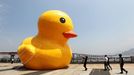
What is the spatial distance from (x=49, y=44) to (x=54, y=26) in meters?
1.85

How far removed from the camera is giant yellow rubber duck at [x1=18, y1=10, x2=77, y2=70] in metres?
22.0

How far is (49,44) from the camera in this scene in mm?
22750

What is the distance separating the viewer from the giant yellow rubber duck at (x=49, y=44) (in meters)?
22.0

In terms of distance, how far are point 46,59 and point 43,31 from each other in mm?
3124

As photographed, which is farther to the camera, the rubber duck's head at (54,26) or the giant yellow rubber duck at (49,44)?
the rubber duck's head at (54,26)

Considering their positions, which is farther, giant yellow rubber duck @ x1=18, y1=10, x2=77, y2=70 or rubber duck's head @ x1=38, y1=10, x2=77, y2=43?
rubber duck's head @ x1=38, y1=10, x2=77, y2=43

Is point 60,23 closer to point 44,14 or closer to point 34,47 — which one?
point 44,14

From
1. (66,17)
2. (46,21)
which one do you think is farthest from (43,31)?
(66,17)

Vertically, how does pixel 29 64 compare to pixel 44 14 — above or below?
below

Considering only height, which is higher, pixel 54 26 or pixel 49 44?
pixel 54 26

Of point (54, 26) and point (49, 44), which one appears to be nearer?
point (49, 44)

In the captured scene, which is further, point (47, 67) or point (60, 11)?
point (60, 11)


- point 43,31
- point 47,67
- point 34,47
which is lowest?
point 47,67

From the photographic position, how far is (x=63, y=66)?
2403 cm
